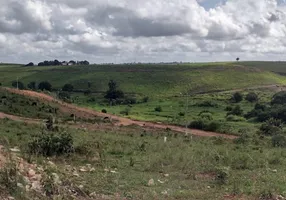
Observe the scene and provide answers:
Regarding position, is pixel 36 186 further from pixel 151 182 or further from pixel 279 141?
pixel 279 141

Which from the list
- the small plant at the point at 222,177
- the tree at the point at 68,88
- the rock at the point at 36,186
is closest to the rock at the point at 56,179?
the rock at the point at 36,186

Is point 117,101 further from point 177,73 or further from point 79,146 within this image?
point 79,146

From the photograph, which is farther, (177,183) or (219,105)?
(219,105)

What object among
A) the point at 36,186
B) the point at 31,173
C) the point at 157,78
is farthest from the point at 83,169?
the point at 157,78

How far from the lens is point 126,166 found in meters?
11.8

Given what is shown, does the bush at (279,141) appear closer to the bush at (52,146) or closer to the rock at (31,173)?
the bush at (52,146)

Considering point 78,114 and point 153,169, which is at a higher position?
point 153,169

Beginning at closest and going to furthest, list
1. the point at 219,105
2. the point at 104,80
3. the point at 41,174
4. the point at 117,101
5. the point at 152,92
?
the point at 41,174 → the point at 219,105 → the point at 117,101 → the point at 152,92 → the point at 104,80

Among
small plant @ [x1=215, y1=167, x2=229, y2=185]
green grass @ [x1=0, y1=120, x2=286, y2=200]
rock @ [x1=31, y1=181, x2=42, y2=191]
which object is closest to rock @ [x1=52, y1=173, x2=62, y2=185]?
green grass @ [x1=0, y1=120, x2=286, y2=200]

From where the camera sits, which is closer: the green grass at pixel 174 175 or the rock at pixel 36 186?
the rock at pixel 36 186

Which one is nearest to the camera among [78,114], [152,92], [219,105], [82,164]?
[82,164]

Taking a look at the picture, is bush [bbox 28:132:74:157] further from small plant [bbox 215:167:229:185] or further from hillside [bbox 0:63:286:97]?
hillside [bbox 0:63:286:97]

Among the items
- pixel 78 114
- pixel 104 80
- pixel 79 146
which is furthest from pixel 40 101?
pixel 104 80

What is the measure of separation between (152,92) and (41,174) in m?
91.1
